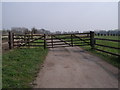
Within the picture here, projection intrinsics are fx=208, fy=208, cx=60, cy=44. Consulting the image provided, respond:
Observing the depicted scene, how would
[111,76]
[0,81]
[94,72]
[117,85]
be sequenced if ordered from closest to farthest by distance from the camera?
[117,85], [0,81], [111,76], [94,72]

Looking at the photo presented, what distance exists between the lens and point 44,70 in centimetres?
888

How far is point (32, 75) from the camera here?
7883 mm

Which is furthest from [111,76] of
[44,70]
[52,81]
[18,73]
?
[18,73]

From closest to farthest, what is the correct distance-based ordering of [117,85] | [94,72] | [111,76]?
[117,85] < [111,76] < [94,72]

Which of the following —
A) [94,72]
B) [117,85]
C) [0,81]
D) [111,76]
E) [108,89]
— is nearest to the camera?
[108,89]

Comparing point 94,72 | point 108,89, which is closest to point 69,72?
point 94,72

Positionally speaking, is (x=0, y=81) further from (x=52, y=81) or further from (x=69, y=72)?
(x=69, y=72)

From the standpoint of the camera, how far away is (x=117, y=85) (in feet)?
21.1

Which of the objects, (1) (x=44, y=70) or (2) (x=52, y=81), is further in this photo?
(1) (x=44, y=70)

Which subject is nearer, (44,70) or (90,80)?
(90,80)

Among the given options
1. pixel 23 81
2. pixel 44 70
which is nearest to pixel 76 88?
pixel 23 81

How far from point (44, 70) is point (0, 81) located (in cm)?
238

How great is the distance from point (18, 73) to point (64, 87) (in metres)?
2.56

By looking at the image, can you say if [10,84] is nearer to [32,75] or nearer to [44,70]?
[32,75]
